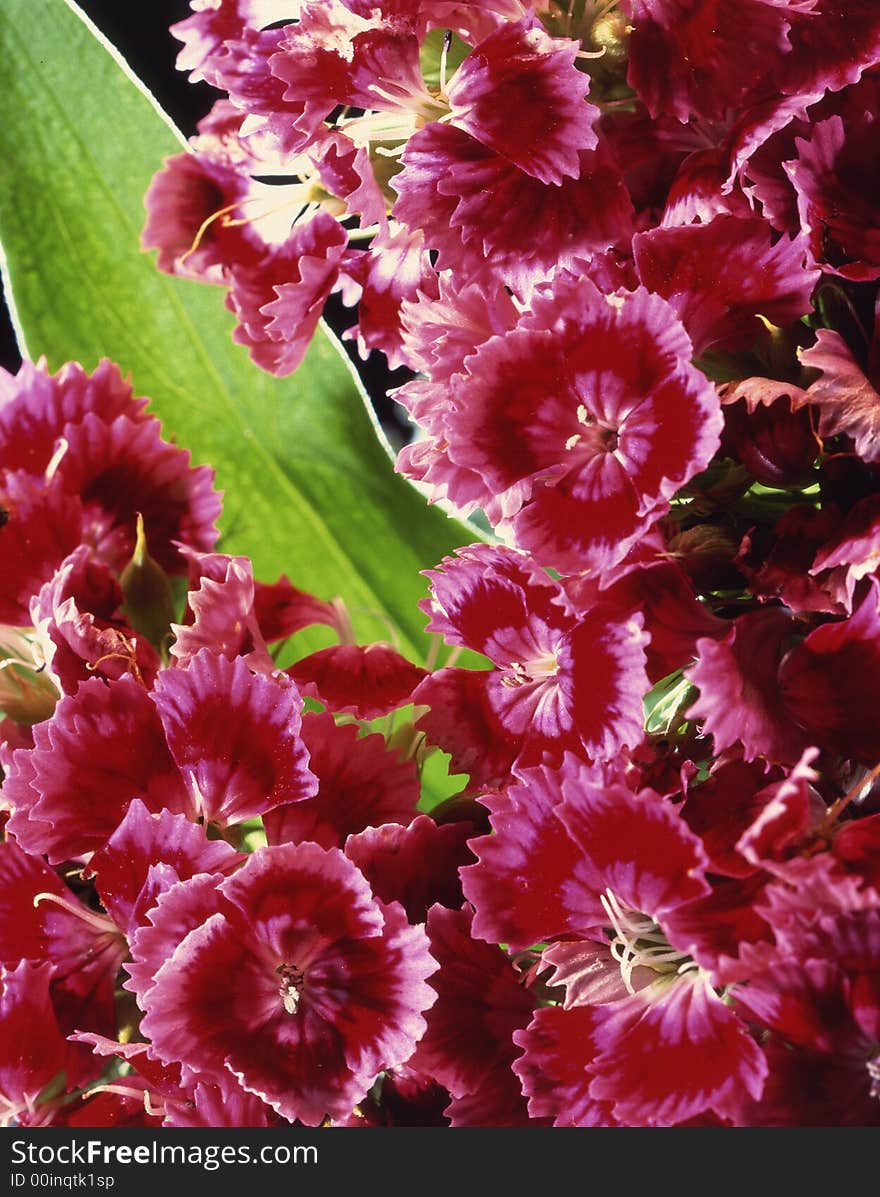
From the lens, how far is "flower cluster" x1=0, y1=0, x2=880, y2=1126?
47cm

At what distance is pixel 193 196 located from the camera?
2.34ft

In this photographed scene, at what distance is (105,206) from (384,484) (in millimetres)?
196

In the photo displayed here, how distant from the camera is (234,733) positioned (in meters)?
0.55

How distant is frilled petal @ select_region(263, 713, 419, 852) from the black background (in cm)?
33

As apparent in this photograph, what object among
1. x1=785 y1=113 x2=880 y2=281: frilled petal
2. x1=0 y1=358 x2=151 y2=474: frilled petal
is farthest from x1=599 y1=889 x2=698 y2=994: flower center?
x1=0 y1=358 x2=151 y2=474: frilled petal

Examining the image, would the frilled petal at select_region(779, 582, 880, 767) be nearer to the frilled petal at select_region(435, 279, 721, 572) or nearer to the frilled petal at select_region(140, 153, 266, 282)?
the frilled petal at select_region(435, 279, 721, 572)

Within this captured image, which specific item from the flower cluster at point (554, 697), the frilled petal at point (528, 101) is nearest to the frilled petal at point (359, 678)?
the flower cluster at point (554, 697)

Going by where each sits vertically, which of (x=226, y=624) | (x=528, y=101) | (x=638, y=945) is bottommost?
(x=638, y=945)

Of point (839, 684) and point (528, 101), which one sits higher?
point (528, 101)

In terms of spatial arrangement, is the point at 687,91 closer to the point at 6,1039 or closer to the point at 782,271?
the point at 782,271

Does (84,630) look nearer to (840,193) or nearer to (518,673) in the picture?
(518,673)

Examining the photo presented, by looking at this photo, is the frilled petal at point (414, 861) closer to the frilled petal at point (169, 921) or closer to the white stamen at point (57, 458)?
the frilled petal at point (169, 921)

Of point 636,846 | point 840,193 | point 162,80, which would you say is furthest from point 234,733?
point 162,80

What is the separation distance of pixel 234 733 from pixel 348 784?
5 cm
